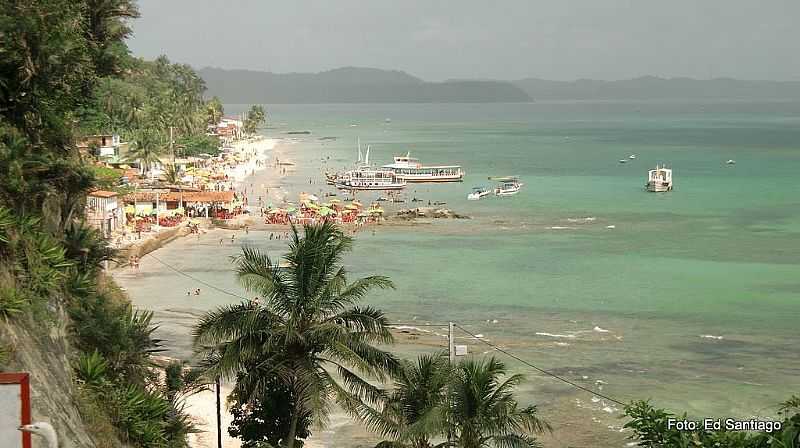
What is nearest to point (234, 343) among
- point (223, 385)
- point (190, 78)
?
point (223, 385)

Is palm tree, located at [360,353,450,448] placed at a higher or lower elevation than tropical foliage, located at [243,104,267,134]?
lower

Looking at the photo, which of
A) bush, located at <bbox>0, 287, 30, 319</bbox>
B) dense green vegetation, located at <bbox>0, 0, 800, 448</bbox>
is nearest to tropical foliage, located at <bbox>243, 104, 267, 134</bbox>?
dense green vegetation, located at <bbox>0, 0, 800, 448</bbox>

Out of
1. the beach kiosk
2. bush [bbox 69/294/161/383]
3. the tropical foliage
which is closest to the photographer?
the beach kiosk

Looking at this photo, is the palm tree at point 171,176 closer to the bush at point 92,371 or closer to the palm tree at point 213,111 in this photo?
the bush at point 92,371

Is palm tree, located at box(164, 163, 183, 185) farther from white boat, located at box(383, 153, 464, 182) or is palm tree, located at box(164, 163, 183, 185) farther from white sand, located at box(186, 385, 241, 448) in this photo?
white sand, located at box(186, 385, 241, 448)

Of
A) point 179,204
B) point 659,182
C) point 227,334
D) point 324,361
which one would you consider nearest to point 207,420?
point 227,334

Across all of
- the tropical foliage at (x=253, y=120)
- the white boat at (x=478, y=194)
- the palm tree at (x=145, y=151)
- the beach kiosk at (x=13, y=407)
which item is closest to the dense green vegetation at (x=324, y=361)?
the beach kiosk at (x=13, y=407)

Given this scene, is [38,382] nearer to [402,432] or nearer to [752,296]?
[402,432]
